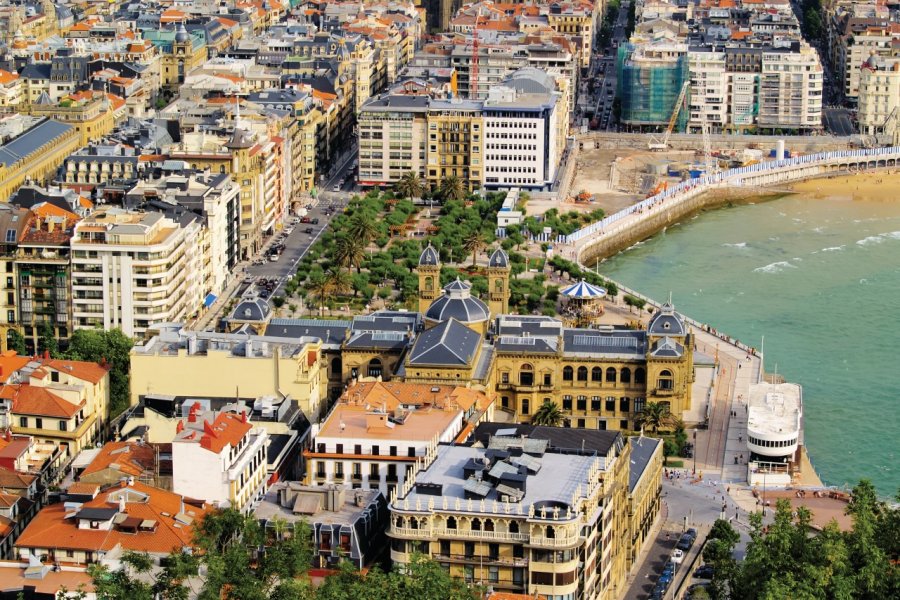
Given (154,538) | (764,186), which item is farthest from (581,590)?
(764,186)

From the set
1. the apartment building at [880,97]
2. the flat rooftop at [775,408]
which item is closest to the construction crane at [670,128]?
the apartment building at [880,97]

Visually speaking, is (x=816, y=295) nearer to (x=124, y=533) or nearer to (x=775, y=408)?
(x=775, y=408)

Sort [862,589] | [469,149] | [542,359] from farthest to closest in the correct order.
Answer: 1. [469,149]
2. [542,359]
3. [862,589]

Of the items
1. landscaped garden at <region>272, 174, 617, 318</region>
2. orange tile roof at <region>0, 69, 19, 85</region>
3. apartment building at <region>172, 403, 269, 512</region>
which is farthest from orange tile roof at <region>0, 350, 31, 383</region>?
orange tile roof at <region>0, 69, 19, 85</region>

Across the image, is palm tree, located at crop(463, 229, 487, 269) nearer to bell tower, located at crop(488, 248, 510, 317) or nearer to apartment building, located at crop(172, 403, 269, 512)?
bell tower, located at crop(488, 248, 510, 317)

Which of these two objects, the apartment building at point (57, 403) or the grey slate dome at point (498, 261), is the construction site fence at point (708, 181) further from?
the apartment building at point (57, 403)

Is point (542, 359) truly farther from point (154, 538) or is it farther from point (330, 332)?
point (154, 538)
